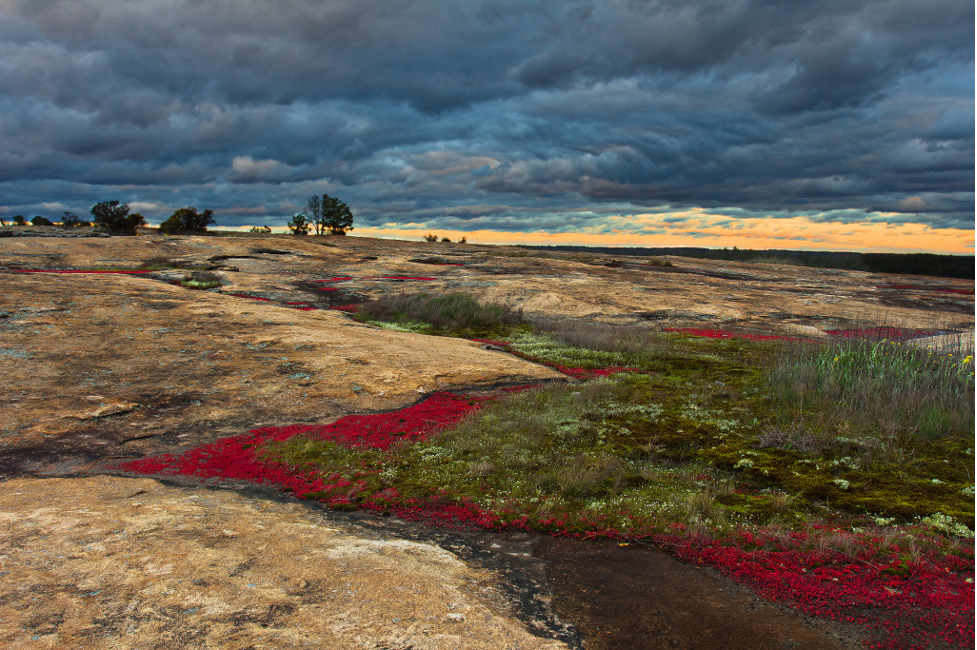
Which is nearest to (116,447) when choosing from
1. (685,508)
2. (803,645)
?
(685,508)

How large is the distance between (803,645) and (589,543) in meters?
2.24

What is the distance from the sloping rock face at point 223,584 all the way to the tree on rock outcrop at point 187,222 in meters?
70.3

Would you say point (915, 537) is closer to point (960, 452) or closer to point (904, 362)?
point (960, 452)

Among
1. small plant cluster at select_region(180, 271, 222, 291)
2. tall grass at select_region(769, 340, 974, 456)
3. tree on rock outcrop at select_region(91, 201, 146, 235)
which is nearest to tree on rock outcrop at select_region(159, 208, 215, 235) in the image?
tree on rock outcrop at select_region(91, 201, 146, 235)

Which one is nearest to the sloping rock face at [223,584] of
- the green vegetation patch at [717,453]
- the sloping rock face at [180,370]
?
the green vegetation patch at [717,453]

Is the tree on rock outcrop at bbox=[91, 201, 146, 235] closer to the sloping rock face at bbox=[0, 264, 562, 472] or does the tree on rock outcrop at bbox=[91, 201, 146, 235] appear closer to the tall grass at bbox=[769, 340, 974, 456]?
the sloping rock face at bbox=[0, 264, 562, 472]

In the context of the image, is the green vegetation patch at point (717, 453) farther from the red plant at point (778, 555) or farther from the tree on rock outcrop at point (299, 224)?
the tree on rock outcrop at point (299, 224)

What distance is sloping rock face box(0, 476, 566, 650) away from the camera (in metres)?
3.74

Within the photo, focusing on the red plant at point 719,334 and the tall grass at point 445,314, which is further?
the tall grass at point 445,314

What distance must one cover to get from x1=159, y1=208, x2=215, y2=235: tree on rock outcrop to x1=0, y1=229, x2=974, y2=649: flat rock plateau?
2086 inches

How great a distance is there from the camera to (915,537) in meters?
5.38

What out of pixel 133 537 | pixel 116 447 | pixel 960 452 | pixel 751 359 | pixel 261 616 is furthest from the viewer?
pixel 751 359

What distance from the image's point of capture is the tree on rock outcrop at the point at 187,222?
220 feet

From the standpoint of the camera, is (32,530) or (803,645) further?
(32,530)
